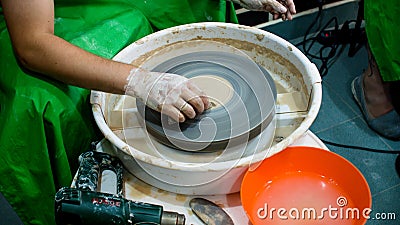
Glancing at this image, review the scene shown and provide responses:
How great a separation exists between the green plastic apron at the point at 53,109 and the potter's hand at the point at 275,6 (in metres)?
0.15

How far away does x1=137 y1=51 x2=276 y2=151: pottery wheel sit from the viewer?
0.98m

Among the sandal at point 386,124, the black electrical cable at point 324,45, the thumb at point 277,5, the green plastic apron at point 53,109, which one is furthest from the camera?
the black electrical cable at point 324,45

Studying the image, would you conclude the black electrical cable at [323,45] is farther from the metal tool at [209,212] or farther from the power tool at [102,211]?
the power tool at [102,211]

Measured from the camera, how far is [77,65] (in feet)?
3.29

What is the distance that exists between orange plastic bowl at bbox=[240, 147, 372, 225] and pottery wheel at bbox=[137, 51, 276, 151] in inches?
3.8

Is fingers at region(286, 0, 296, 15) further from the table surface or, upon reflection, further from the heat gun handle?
the heat gun handle

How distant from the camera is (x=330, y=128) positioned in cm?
198

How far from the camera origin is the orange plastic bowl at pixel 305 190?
0.90 meters

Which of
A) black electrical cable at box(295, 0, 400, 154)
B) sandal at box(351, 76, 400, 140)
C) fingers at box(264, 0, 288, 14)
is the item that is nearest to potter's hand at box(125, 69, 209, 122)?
fingers at box(264, 0, 288, 14)

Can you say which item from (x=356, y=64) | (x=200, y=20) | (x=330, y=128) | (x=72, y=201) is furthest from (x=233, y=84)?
(x=356, y=64)

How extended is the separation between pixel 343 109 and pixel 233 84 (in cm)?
111

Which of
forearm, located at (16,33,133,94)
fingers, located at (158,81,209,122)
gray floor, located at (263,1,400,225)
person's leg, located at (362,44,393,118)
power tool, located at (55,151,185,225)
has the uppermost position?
forearm, located at (16,33,133,94)

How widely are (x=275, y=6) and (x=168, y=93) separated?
473 mm

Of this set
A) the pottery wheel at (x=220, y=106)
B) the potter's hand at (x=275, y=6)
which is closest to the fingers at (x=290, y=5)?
the potter's hand at (x=275, y=6)
